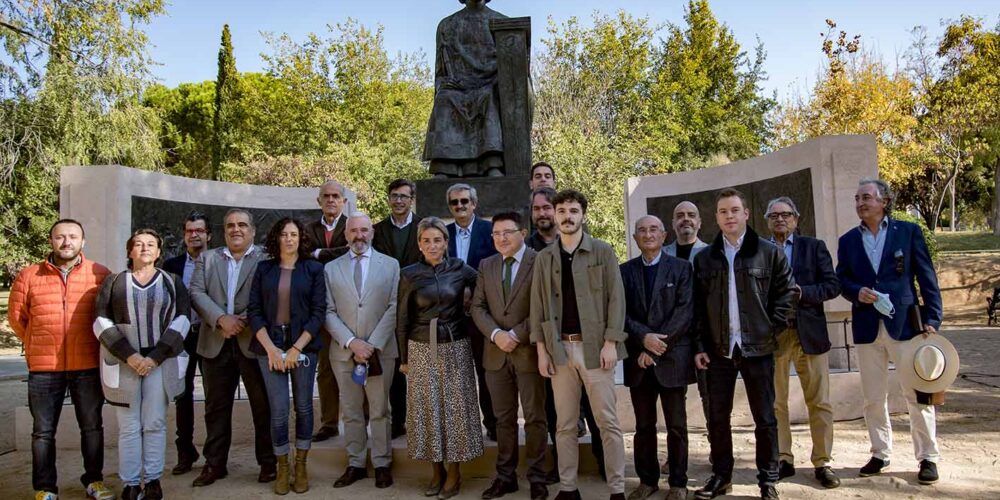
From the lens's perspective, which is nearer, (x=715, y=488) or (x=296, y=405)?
(x=715, y=488)

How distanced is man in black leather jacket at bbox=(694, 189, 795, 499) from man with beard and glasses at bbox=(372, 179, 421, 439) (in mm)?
2111

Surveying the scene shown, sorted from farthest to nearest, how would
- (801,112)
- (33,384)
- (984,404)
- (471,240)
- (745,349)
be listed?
(801,112)
(984,404)
(471,240)
(33,384)
(745,349)

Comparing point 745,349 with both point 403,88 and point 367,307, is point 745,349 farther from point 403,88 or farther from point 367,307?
point 403,88

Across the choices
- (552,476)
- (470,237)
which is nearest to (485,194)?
(470,237)

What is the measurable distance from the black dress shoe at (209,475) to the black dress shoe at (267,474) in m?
0.27

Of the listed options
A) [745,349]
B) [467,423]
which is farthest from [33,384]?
[745,349]

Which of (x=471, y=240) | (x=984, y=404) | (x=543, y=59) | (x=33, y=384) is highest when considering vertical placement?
(x=543, y=59)

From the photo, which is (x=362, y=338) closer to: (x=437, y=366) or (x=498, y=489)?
(x=437, y=366)

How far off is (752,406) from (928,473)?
119cm

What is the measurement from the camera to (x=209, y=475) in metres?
4.60

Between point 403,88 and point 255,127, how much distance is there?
676cm

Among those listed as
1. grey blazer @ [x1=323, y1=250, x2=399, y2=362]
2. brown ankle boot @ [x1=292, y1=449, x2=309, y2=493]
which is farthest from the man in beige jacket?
brown ankle boot @ [x1=292, y1=449, x2=309, y2=493]

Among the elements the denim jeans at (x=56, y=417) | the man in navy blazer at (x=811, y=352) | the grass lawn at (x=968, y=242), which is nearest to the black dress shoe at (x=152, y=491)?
the denim jeans at (x=56, y=417)

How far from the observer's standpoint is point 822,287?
4352mm
